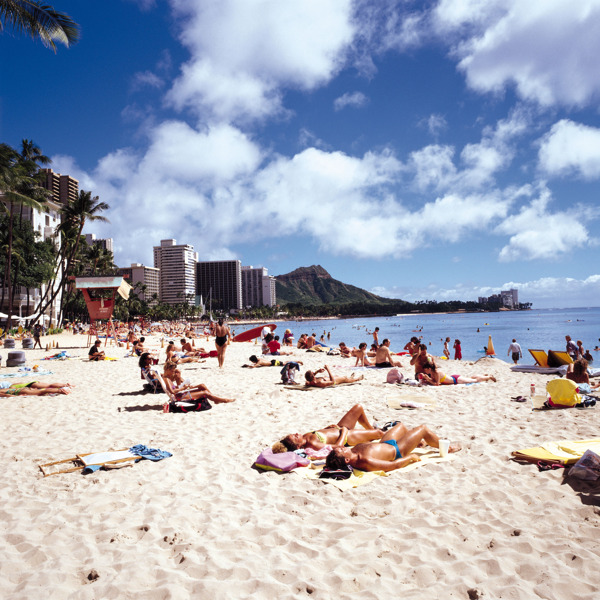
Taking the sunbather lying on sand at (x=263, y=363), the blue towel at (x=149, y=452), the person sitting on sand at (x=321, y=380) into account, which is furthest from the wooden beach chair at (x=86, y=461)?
the sunbather lying on sand at (x=263, y=363)

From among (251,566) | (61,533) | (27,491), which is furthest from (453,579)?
(27,491)

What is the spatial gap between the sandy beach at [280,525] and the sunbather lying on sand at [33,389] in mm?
3229

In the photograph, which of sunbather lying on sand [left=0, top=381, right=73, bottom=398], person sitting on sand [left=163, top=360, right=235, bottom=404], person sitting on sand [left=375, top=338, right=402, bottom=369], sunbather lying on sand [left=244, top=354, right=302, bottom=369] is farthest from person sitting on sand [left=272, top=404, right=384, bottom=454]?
sunbather lying on sand [left=244, top=354, right=302, bottom=369]

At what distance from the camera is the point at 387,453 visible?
443 centimetres

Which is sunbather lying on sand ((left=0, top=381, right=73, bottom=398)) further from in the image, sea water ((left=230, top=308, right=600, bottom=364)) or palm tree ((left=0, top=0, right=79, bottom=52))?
sea water ((left=230, top=308, right=600, bottom=364))

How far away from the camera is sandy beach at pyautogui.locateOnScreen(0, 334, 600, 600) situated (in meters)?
2.50

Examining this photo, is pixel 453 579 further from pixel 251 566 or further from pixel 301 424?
pixel 301 424

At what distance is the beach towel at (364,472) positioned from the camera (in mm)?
3934

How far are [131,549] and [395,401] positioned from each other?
5.48 metres

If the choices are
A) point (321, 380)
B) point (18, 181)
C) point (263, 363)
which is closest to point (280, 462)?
point (321, 380)

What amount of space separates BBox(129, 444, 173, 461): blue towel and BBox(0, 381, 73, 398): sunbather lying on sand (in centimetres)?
509

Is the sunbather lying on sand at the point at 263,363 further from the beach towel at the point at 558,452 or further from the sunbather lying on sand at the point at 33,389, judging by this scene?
the beach towel at the point at 558,452

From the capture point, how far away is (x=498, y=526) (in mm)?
3088

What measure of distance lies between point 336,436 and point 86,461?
2.82 meters
